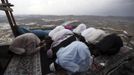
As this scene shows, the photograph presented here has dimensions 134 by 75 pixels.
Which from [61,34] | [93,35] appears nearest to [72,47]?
[61,34]

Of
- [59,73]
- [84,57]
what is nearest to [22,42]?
[59,73]

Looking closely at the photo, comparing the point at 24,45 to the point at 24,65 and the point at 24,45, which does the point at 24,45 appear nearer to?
the point at 24,45

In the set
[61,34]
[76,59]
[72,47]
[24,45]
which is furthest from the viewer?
[61,34]

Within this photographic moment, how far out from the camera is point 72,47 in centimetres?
400

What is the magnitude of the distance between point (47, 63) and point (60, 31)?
1.14m

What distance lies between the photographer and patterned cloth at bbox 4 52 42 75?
13.7ft

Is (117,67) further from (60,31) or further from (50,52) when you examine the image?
(60,31)

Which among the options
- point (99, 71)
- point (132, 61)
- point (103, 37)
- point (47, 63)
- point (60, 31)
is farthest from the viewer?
point (60, 31)

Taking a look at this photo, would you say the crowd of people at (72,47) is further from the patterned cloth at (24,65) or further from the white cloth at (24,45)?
the patterned cloth at (24,65)

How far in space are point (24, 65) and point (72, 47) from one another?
4.07 feet

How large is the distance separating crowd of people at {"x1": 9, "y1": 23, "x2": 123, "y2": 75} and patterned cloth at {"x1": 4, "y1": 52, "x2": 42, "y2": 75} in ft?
0.66

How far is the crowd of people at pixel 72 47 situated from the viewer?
391 centimetres

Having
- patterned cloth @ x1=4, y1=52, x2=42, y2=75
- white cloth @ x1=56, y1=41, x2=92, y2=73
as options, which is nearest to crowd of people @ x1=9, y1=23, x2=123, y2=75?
white cloth @ x1=56, y1=41, x2=92, y2=73

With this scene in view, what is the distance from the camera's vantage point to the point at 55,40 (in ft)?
17.5
